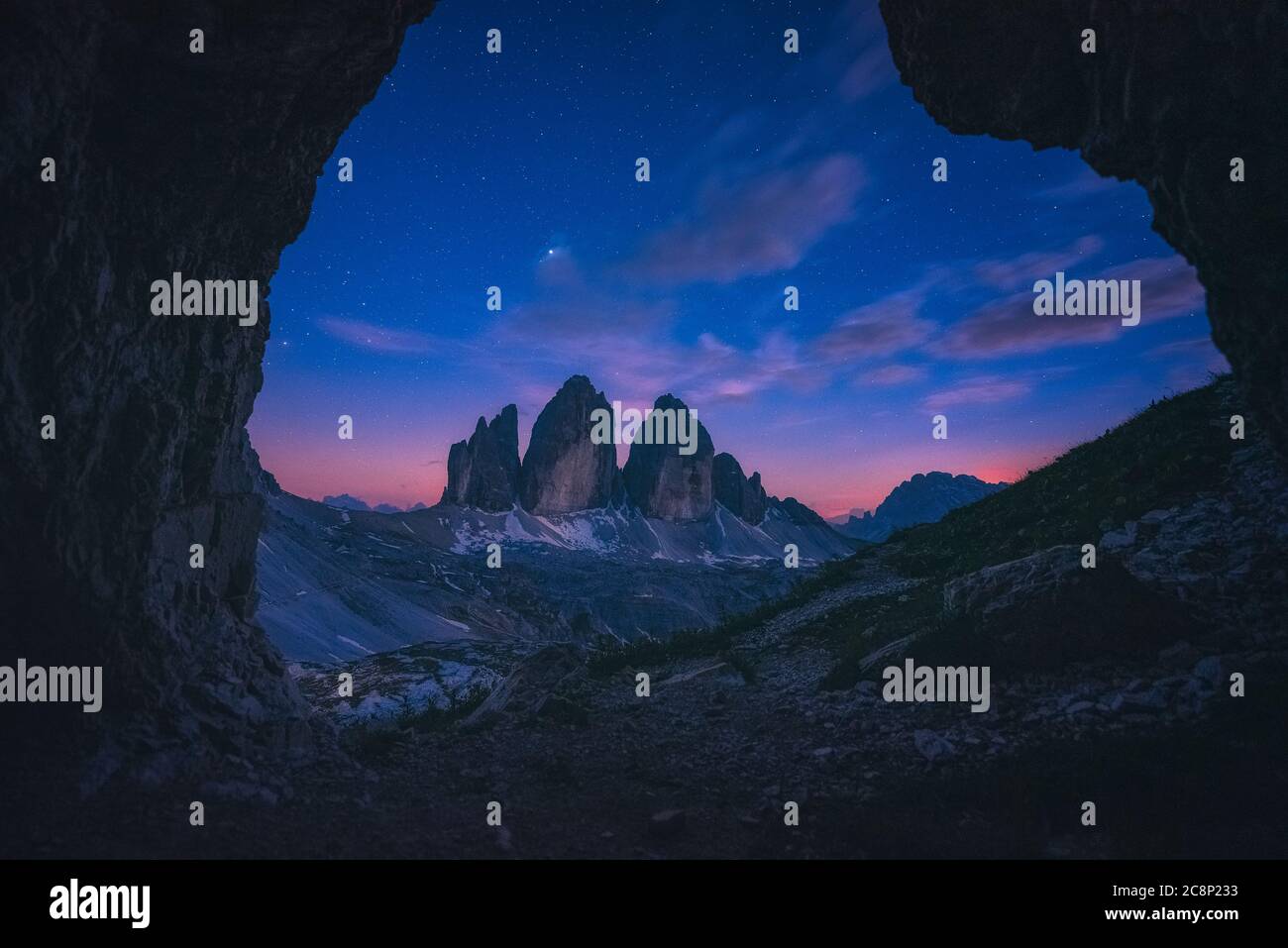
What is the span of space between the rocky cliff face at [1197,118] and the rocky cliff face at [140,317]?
1323 centimetres

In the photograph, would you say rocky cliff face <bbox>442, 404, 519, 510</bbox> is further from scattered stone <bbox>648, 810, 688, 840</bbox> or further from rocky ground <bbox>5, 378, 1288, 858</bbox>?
scattered stone <bbox>648, 810, 688, 840</bbox>

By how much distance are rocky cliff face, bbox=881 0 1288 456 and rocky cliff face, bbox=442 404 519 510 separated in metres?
177

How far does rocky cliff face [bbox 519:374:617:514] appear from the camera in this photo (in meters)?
187

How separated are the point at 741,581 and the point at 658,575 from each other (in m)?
22.0

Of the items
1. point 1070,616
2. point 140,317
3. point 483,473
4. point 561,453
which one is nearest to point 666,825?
point 1070,616

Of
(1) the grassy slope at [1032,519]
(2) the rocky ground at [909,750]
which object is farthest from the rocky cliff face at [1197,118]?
(1) the grassy slope at [1032,519]

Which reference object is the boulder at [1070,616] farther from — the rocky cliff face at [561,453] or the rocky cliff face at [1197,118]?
the rocky cliff face at [561,453]

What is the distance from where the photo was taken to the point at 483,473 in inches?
7057

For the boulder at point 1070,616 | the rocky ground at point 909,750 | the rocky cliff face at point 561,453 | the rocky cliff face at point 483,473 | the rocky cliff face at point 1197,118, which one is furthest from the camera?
the rocky cliff face at point 561,453

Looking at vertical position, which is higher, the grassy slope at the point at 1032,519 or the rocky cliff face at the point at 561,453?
the rocky cliff face at the point at 561,453

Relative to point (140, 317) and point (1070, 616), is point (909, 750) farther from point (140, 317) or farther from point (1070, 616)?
point (140, 317)

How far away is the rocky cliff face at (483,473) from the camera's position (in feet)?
583

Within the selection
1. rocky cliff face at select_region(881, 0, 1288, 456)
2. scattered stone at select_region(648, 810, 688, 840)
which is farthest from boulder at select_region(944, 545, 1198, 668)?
scattered stone at select_region(648, 810, 688, 840)

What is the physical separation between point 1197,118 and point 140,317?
18.7 metres
